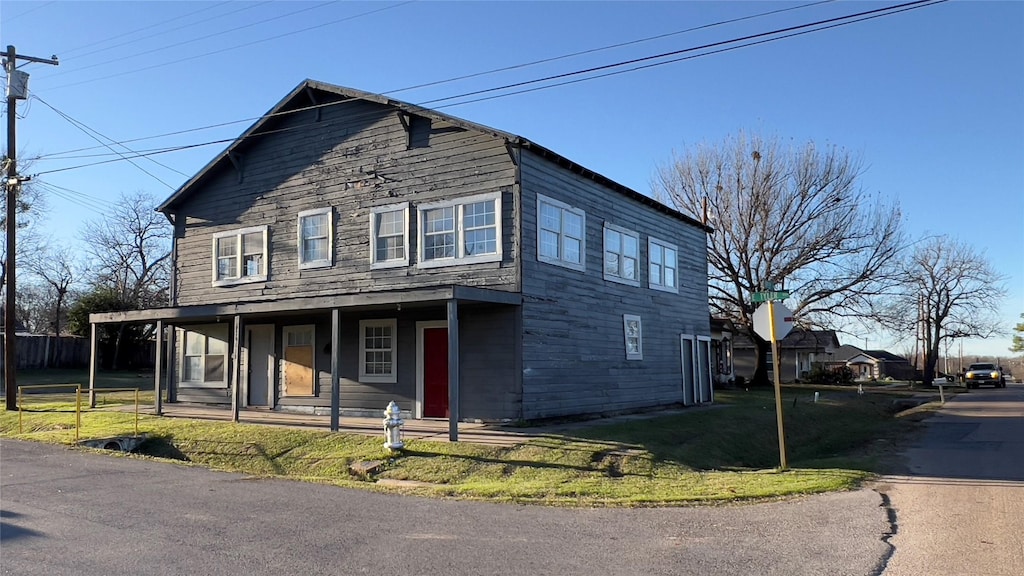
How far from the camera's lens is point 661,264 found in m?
22.7

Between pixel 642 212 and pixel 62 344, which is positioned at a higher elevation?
pixel 642 212

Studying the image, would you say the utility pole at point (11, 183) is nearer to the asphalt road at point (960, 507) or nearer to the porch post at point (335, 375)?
the porch post at point (335, 375)

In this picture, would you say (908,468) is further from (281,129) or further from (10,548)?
(281,129)

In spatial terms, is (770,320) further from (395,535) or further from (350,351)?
(350,351)

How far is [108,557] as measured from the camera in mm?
6695

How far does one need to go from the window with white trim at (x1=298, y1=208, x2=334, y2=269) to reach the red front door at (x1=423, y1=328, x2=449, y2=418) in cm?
354

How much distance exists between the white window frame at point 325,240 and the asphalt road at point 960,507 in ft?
43.5

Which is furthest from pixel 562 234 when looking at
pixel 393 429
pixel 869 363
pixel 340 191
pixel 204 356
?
pixel 869 363

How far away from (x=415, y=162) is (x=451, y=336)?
5639 mm

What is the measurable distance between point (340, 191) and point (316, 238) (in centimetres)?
138

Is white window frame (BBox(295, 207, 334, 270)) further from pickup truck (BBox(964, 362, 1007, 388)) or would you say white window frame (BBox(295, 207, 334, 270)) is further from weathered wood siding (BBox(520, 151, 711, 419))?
pickup truck (BBox(964, 362, 1007, 388))

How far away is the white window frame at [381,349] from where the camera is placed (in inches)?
698

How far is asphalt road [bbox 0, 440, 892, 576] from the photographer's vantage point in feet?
21.1

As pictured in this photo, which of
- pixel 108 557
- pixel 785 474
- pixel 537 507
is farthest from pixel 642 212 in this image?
pixel 108 557
